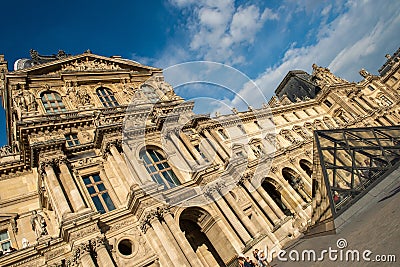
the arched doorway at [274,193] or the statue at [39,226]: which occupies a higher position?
the statue at [39,226]

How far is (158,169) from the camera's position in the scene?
23.7 metres

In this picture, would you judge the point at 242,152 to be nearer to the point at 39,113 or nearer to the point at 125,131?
the point at 125,131

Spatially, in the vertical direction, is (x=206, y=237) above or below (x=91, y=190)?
below

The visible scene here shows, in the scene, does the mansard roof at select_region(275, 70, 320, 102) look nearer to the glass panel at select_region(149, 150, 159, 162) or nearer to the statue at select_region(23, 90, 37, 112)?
the glass panel at select_region(149, 150, 159, 162)

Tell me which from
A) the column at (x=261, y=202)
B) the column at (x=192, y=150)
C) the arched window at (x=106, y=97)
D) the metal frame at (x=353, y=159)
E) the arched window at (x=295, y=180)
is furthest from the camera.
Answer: the arched window at (x=295, y=180)

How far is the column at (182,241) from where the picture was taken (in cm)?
1784

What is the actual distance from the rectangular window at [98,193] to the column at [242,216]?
29.7 feet

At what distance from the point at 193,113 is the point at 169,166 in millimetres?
7513

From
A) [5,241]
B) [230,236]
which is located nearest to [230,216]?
[230,236]

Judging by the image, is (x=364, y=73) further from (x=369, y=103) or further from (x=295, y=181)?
(x=295, y=181)

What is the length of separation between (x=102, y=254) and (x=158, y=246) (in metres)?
3.53

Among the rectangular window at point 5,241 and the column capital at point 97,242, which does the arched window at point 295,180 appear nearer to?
the column capital at point 97,242

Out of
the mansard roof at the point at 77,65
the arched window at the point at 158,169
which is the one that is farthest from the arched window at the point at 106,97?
the arched window at the point at 158,169

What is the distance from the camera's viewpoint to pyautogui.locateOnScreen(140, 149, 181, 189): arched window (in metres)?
22.9
